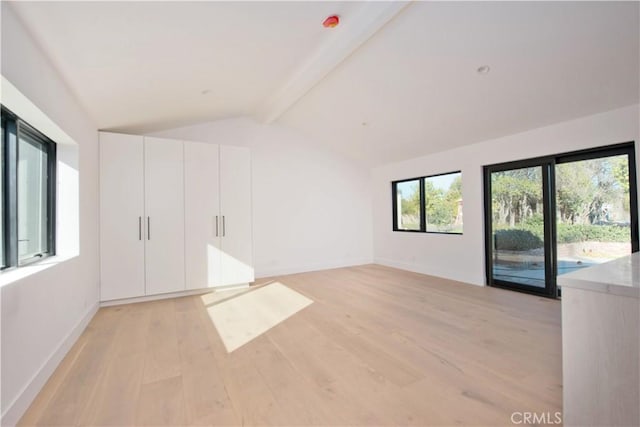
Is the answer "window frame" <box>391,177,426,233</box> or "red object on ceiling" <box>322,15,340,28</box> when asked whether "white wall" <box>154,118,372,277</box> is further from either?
"red object on ceiling" <box>322,15,340,28</box>

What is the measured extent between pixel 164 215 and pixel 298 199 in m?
2.56

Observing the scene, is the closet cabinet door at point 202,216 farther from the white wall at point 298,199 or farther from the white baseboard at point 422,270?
the white baseboard at point 422,270

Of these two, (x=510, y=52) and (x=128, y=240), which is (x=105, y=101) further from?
(x=510, y=52)

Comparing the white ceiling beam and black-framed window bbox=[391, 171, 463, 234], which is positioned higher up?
the white ceiling beam

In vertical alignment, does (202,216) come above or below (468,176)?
below

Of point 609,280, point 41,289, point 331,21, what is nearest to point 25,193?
point 41,289

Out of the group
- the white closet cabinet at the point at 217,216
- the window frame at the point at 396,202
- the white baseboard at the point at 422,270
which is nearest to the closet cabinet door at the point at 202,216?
the white closet cabinet at the point at 217,216

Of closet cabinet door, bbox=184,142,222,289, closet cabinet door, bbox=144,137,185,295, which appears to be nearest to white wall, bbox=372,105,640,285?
closet cabinet door, bbox=184,142,222,289

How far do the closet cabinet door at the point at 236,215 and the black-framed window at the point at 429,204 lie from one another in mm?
3254

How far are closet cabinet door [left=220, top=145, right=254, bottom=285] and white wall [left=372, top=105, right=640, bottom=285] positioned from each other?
311 cm

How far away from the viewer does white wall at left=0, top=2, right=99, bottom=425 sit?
1588 millimetres

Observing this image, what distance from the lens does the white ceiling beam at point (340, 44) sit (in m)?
2.36

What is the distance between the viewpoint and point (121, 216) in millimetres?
3688

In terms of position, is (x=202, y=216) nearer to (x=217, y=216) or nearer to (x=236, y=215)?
(x=217, y=216)
